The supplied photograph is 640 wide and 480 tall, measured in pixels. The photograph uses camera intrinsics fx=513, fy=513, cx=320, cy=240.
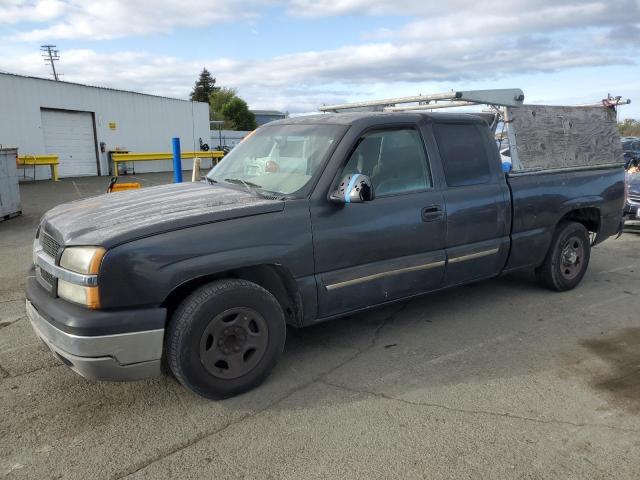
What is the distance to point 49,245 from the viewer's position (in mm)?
3328

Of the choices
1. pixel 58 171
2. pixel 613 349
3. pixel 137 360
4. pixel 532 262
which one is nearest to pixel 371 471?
pixel 137 360

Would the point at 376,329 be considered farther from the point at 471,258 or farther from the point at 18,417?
the point at 18,417

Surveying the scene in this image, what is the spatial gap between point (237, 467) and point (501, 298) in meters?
3.63

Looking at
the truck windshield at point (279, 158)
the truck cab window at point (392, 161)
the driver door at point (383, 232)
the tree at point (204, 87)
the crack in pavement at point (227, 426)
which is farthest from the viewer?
the tree at point (204, 87)

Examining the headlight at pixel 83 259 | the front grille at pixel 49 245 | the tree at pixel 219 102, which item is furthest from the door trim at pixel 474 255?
the tree at pixel 219 102

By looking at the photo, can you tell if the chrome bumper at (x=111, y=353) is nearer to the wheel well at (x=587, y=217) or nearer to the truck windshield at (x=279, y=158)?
the truck windshield at (x=279, y=158)

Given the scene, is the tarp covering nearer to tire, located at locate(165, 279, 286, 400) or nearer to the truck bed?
the truck bed

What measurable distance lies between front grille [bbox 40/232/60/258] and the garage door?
65.2ft

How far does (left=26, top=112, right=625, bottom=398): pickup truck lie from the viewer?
9.51ft

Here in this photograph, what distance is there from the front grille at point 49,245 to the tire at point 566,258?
178 inches

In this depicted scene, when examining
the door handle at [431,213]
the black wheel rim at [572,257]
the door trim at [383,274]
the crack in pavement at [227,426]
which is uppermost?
the door handle at [431,213]

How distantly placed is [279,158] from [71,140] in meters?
21.1

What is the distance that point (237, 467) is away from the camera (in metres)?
2.63

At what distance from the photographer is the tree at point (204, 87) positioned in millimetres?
84438
